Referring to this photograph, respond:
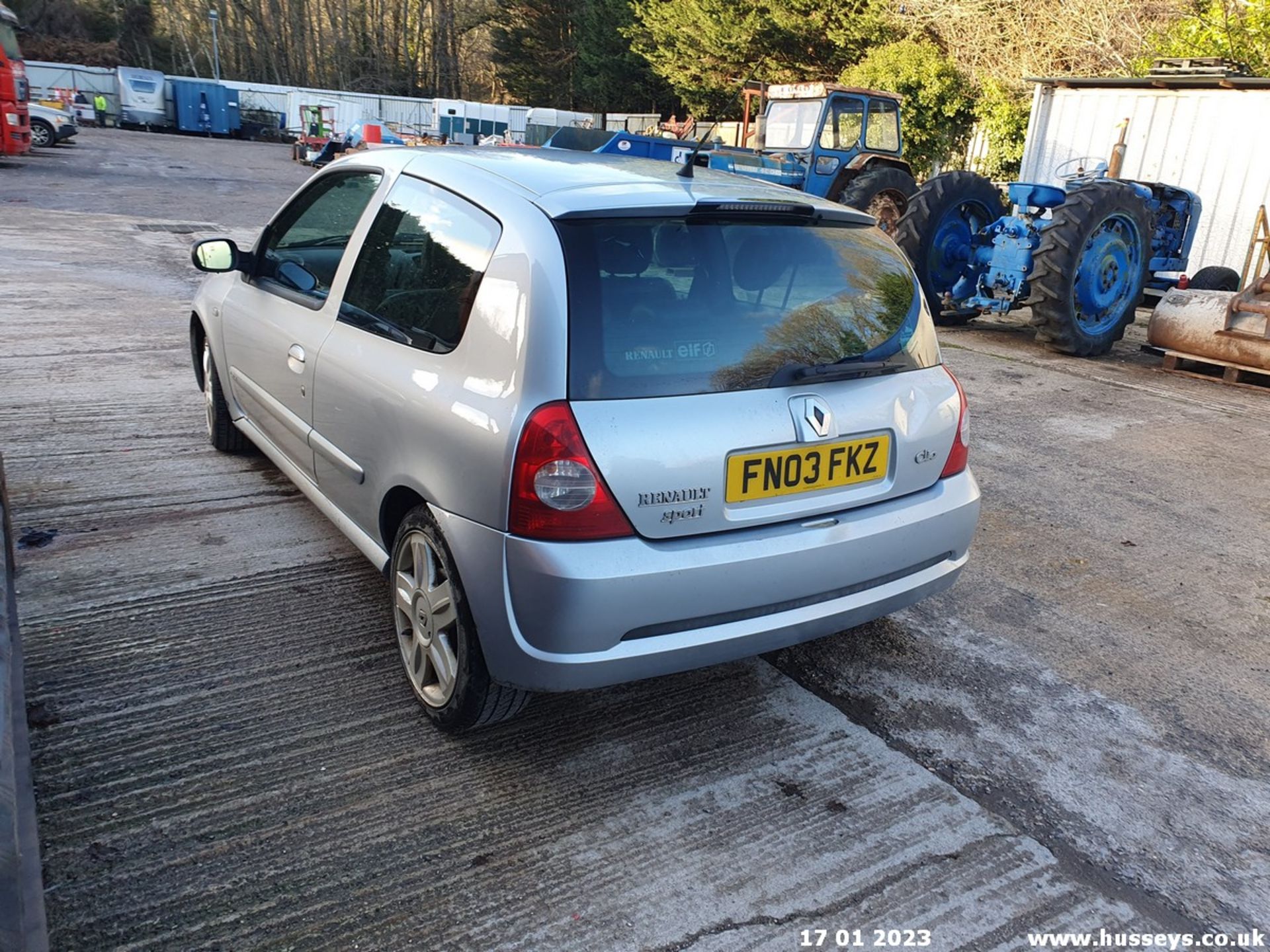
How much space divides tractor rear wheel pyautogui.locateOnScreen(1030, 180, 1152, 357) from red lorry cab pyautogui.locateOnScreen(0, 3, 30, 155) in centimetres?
1965

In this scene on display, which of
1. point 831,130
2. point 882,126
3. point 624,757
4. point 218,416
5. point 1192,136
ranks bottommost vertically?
point 624,757

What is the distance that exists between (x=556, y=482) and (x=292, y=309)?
1822mm

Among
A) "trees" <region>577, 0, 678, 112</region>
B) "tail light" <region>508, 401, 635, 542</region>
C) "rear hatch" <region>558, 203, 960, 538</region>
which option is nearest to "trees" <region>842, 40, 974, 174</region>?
"trees" <region>577, 0, 678, 112</region>

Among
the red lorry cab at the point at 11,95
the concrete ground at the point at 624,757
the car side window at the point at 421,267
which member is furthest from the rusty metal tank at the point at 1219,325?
the red lorry cab at the point at 11,95

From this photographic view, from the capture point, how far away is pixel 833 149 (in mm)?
13391

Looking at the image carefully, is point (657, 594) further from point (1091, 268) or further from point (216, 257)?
point (1091, 268)

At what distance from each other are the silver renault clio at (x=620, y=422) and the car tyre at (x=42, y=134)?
81.1 ft

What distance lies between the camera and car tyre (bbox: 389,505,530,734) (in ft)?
8.18

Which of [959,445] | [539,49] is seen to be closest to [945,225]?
[959,445]

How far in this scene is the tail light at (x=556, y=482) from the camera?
2.25 metres

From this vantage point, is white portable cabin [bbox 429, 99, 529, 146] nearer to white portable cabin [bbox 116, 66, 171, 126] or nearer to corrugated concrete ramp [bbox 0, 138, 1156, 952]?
white portable cabin [bbox 116, 66, 171, 126]

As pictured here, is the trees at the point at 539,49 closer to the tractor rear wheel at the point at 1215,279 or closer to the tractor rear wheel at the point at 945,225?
the tractor rear wheel at the point at 945,225

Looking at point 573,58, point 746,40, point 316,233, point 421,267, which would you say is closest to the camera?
point 421,267
